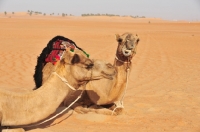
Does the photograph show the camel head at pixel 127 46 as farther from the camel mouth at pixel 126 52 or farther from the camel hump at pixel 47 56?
the camel hump at pixel 47 56

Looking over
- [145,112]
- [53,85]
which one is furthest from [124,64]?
[53,85]

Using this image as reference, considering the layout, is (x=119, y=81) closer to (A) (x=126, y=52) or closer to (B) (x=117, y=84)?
(B) (x=117, y=84)

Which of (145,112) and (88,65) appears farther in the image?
(145,112)

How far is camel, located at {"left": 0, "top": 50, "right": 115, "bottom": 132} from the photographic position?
13.3 ft

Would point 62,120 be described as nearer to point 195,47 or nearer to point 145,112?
point 145,112

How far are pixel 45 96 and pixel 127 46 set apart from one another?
1.77 m

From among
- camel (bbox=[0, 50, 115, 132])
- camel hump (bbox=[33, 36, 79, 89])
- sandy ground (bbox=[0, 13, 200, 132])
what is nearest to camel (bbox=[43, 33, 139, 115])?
camel hump (bbox=[33, 36, 79, 89])

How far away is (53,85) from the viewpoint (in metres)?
4.17

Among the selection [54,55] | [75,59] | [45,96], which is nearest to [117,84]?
[54,55]

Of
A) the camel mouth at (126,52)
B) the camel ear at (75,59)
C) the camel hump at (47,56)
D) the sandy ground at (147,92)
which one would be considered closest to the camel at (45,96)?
the camel ear at (75,59)

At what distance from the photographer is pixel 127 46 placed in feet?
17.4

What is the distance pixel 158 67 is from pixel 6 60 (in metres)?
6.09

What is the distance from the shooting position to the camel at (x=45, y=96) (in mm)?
4043

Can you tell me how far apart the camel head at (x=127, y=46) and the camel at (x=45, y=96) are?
112 cm
